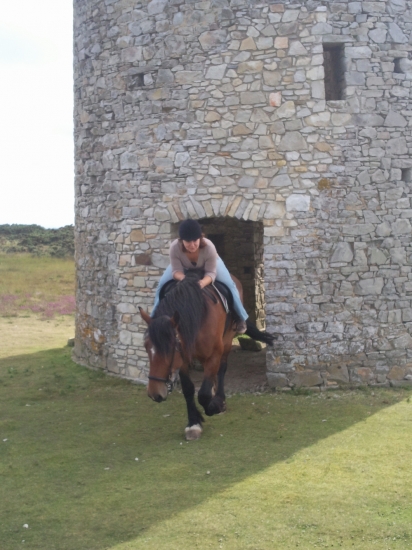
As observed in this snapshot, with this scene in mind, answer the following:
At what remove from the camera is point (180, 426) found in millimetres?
7047

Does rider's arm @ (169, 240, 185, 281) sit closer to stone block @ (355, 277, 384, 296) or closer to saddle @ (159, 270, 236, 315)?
saddle @ (159, 270, 236, 315)

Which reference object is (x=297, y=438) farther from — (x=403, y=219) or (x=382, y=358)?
(x=403, y=219)

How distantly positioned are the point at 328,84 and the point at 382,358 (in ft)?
13.4

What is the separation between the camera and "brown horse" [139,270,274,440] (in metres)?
5.46

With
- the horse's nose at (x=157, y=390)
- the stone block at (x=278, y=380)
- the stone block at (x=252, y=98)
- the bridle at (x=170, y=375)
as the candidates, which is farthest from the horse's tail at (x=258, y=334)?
the stone block at (x=252, y=98)

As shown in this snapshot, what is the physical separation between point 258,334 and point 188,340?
89.3 inches

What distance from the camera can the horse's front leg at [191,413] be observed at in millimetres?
6527

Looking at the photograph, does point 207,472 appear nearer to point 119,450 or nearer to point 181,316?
point 119,450

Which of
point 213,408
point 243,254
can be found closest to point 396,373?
point 213,408

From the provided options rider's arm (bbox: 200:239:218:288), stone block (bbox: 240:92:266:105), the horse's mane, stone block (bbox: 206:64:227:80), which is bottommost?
the horse's mane

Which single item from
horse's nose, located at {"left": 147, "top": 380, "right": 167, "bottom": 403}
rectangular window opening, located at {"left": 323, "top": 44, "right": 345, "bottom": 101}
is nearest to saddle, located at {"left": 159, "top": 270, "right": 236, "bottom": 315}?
horse's nose, located at {"left": 147, "top": 380, "right": 167, "bottom": 403}

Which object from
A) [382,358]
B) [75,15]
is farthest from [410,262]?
[75,15]

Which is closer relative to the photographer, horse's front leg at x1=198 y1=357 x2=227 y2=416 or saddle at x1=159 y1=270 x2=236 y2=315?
horse's front leg at x1=198 y1=357 x2=227 y2=416

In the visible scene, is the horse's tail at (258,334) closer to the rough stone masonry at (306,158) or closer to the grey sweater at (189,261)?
the rough stone masonry at (306,158)
